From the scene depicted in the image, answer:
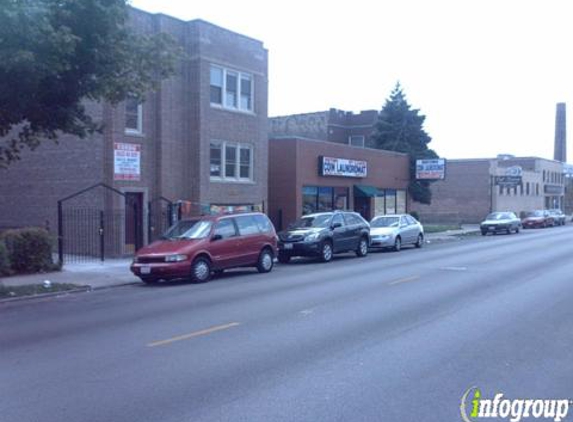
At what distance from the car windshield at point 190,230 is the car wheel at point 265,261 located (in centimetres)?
205

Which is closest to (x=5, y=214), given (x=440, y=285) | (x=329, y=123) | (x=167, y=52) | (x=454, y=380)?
(x=167, y=52)

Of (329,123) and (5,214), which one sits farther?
(329,123)

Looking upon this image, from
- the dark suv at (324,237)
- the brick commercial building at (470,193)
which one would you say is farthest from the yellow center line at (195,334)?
the brick commercial building at (470,193)

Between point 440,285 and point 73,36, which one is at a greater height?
point 73,36

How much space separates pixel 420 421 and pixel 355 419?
0.54 metres

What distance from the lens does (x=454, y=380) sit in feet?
23.8

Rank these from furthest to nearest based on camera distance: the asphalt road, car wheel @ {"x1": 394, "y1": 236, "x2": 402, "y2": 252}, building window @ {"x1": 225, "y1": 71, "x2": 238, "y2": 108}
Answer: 1. building window @ {"x1": 225, "y1": 71, "x2": 238, "y2": 108}
2. car wheel @ {"x1": 394, "y1": 236, "x2": 402, "y2": 252}
3. the asphalt road

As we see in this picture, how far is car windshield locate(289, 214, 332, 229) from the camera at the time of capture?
2400cm

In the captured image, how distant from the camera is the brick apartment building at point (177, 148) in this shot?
80.3 feet

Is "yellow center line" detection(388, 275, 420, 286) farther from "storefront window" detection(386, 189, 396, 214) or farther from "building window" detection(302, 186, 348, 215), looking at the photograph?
"storefront window" detection(386, 189, 396, 214)

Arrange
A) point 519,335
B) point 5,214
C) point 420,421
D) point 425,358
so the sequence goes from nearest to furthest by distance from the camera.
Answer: point 420,421 < point 425,358 < point 519,335 < point 5,214

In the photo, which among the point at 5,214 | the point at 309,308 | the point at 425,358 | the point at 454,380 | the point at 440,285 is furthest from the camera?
the point at 5,214

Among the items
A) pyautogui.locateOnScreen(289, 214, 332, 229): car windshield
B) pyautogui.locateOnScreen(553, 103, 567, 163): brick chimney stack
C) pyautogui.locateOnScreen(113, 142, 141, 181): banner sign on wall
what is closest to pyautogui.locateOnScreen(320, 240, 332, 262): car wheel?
pyautogui.locateOnScreen(289, 214, 332, 229): car windshield

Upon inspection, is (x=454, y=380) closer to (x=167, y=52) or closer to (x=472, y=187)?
(x=167, y=52)
